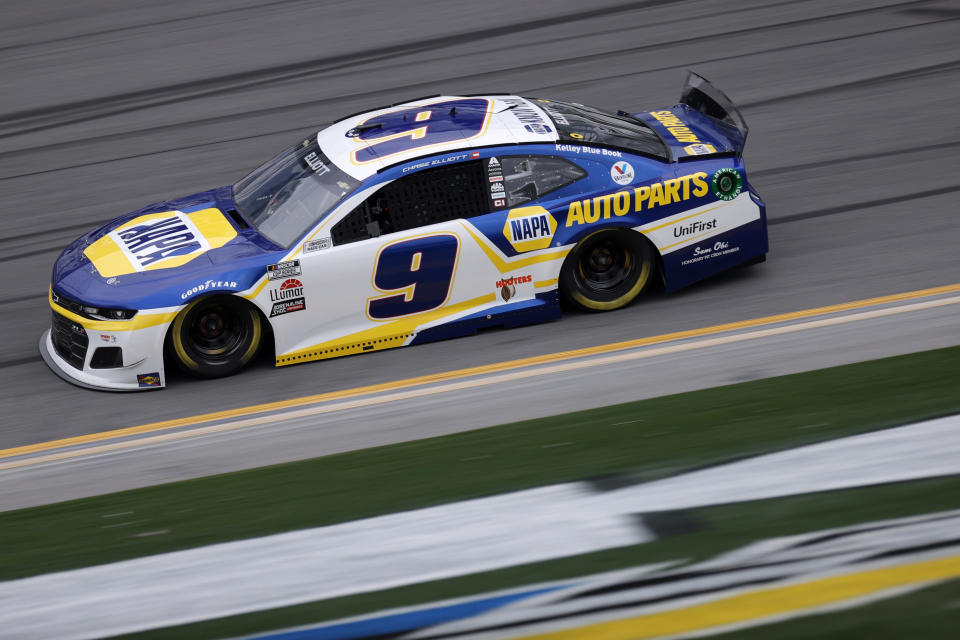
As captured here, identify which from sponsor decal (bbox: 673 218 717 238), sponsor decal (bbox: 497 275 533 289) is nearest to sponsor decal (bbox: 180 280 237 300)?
sponsor decal (bbox: 497 275 533 289)

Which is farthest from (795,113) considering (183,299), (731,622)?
(731,622)

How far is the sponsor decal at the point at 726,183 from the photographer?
7191 mm

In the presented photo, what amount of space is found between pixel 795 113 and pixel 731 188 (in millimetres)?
3825

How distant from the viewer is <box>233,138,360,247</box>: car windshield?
6.74 meters

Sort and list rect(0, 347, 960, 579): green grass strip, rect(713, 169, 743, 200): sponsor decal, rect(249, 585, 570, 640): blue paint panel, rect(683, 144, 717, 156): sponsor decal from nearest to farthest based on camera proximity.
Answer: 1. rect(249, 585, 570, 640): blue paint panel
2. rect(0, 347, 960, 579): green grass strip
3. rect(713, 169, 743, 200): sponsor decal
4. rect(683, 144, 717, 156): sponsor decal

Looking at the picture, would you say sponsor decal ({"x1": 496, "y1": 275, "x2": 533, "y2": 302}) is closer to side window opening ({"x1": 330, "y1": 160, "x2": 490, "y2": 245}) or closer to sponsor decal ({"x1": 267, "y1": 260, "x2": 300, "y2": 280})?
side window opening ({"x1": 330, "y1": 160, "x2": 490, "y2": 245})

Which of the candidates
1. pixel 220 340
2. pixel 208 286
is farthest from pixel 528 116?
pixel 220 340

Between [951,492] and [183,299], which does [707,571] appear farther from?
[183,299]

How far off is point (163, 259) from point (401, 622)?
3863 mm

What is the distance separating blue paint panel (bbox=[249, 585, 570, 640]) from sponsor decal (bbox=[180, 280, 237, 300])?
332cm

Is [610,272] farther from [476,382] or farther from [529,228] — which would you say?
[476,382]

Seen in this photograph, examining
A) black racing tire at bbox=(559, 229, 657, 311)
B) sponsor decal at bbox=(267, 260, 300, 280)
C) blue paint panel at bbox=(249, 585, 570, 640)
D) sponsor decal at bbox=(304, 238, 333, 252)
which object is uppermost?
sponsor decal at bbox=(304, 238, 333, 252)

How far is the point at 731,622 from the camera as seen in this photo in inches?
130

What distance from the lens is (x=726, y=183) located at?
720 centimetres
